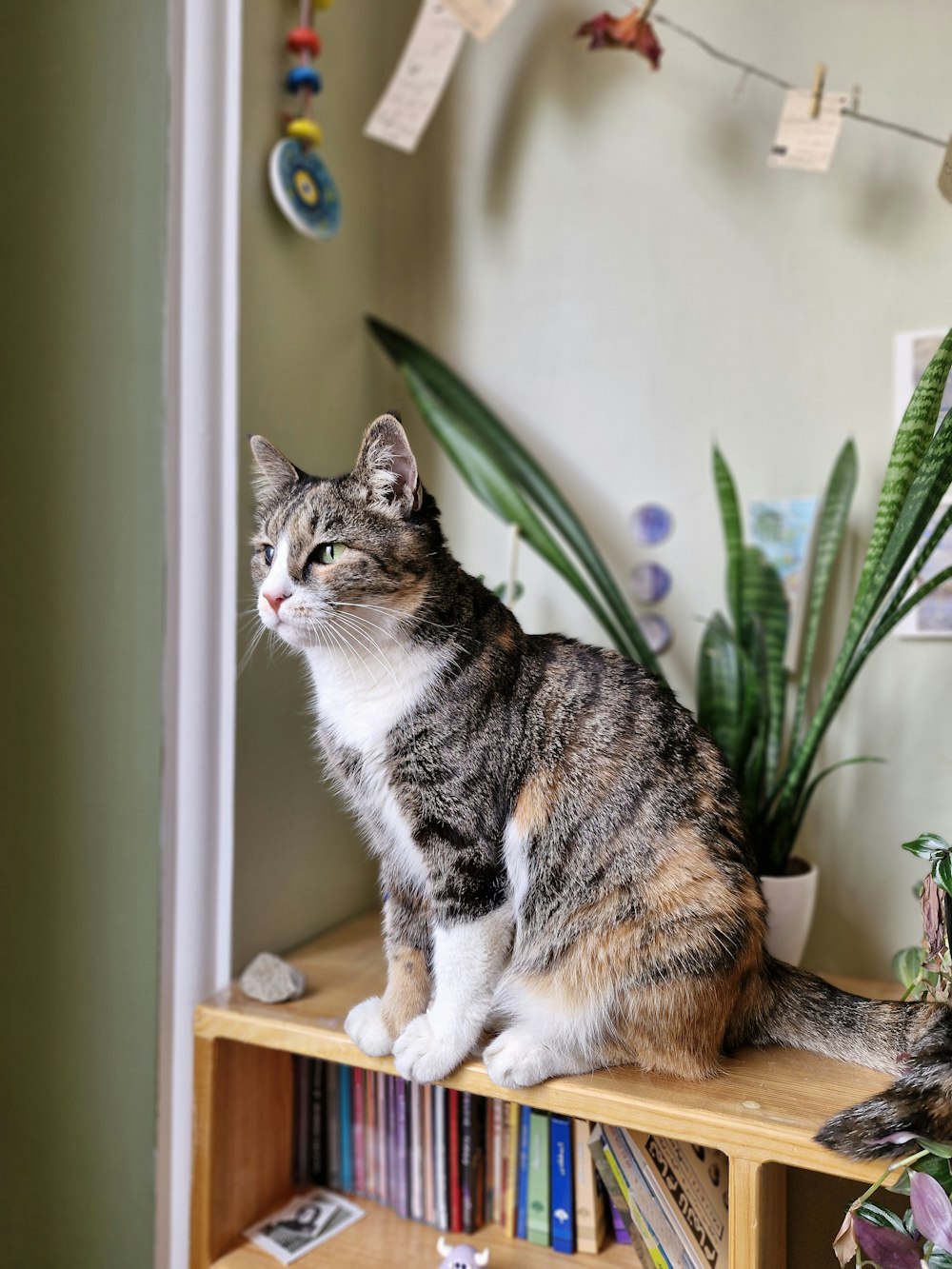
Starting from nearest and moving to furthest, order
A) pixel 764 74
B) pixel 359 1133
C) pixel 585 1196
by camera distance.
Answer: pixel 585 1196 < pixel 359 1133 < pixel 764 74

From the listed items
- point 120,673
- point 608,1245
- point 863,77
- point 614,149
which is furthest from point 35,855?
point 863,77

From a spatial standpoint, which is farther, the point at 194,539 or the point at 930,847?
the point at 194,539

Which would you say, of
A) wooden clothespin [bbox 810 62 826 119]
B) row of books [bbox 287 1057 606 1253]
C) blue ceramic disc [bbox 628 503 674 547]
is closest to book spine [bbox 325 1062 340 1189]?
row of books [bbox 287 1057 606 1253]

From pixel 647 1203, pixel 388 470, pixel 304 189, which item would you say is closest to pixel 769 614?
pixel 388 470

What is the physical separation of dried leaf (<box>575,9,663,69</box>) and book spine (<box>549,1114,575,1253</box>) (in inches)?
51.6

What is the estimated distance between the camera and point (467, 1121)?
108 cm

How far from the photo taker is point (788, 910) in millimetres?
1096

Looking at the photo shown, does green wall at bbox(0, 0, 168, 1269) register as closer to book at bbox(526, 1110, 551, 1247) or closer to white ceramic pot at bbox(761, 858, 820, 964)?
book at bbox(526, 1110, 551, 1247)

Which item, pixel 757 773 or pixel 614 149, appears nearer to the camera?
pixel 757 773

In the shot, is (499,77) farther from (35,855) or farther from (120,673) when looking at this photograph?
(35,855)

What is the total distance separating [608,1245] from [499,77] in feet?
5.33

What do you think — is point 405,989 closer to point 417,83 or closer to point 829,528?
point 829,528

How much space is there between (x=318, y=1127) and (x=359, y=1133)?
0.07 metres

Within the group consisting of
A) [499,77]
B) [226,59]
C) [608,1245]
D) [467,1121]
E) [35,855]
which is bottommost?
[608,1245]
